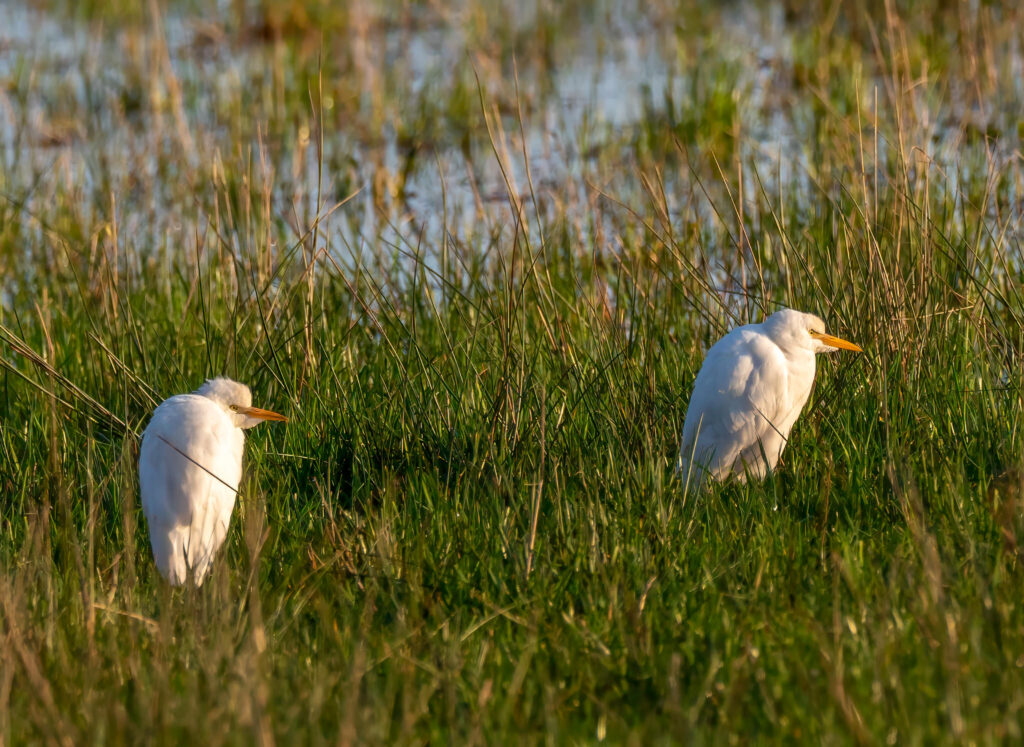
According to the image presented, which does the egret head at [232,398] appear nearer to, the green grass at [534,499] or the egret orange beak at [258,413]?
the egret orange beak at [258,413]

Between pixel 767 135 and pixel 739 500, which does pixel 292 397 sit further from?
pixel 767 135

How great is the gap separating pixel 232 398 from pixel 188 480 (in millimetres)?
374

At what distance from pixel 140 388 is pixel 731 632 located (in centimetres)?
217

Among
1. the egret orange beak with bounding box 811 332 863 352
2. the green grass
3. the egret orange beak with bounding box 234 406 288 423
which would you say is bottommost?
the green grass

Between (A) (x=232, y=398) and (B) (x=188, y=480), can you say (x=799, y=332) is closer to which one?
(A) (x=232, y=398)

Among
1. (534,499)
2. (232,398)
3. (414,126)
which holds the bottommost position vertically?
(534,499)

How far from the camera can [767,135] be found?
808 cm

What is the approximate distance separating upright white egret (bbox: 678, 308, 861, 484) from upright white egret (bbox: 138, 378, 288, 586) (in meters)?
1.22

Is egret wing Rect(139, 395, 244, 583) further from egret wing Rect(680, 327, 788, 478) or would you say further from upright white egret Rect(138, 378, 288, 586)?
egret wing Rect(680, 327, 788, 478)

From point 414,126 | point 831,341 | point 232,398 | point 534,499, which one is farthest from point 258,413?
point 414,126

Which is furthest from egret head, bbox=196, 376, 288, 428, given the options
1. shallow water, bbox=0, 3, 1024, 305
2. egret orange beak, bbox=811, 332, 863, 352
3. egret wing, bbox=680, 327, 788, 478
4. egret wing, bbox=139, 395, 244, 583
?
egret orange beak, bbox=811, 332, 863, 352

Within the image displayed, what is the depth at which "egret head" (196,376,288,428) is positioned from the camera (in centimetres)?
333

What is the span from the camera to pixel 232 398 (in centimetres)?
333

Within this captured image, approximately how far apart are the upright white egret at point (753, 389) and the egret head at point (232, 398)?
117 centimetres
